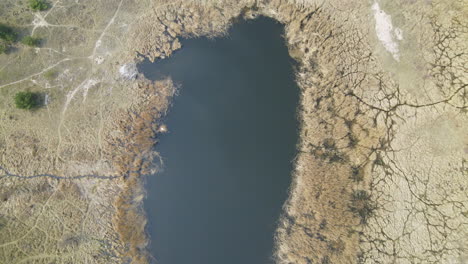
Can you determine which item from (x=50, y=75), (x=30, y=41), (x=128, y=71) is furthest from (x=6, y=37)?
(x=128, y=71)

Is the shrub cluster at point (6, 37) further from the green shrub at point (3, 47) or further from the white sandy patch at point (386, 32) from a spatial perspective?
the white sandy patch at point (386, 32)

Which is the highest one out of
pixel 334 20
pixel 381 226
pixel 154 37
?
pixel 334 20

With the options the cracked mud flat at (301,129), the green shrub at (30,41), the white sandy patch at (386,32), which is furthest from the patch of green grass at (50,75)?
the white sandy patch at (386,32)

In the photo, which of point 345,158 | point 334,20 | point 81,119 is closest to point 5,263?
point 81,119

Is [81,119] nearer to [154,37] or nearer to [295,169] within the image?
[154,37]

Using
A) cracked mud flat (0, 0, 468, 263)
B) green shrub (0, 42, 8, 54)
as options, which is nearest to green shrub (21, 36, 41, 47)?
cracked mud flat (0, 0, 468, 263)

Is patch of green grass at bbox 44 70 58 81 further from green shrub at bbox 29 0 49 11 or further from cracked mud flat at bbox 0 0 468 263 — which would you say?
green shrub at bbox 29 0 49 11
